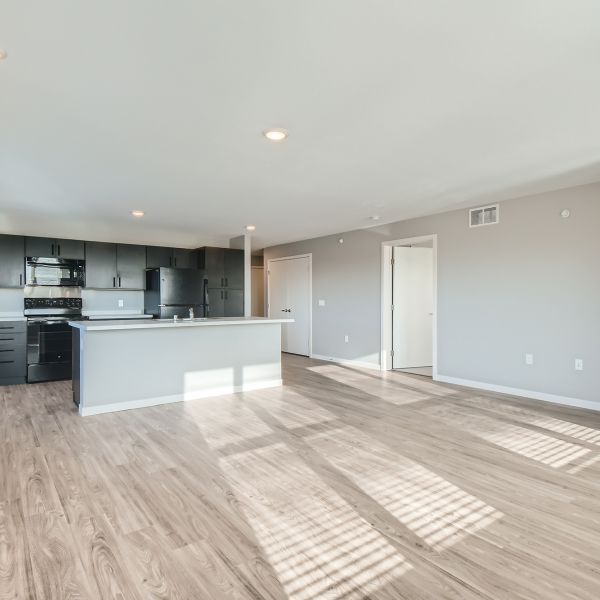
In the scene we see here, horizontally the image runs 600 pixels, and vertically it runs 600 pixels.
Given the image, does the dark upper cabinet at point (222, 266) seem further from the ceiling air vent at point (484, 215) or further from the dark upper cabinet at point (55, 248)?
the ceiling air vent at point (484, 215)

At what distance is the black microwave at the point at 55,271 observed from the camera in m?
5.97

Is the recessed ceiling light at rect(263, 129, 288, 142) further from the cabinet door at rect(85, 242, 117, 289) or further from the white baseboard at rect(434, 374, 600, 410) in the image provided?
the cabinet door at rect(85, 242, 117, 289)

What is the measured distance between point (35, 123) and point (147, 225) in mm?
4020

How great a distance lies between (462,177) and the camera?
4.03 m

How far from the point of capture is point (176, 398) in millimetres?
4637

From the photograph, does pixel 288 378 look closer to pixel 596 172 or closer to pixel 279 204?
pixel 279 204

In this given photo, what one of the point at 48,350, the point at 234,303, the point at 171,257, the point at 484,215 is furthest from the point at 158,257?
the point at 484,215

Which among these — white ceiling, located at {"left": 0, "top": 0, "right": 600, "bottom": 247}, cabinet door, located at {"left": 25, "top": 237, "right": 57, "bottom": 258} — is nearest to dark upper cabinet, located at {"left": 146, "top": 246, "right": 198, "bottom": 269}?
cabinet door, located at {"left": 25, "top": 237, "right": 57, "bottom": 258}

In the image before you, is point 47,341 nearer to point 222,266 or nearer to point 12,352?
point 12,352

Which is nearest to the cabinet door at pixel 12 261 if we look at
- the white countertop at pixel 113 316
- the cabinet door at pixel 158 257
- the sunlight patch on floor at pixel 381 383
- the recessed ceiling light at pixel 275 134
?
the white countertop at pixel 113 316

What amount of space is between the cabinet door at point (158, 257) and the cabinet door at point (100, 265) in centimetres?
56

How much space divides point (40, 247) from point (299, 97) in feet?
17.3

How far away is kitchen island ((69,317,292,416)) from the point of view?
418 centimetres

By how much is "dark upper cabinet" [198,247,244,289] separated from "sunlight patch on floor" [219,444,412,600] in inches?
187
